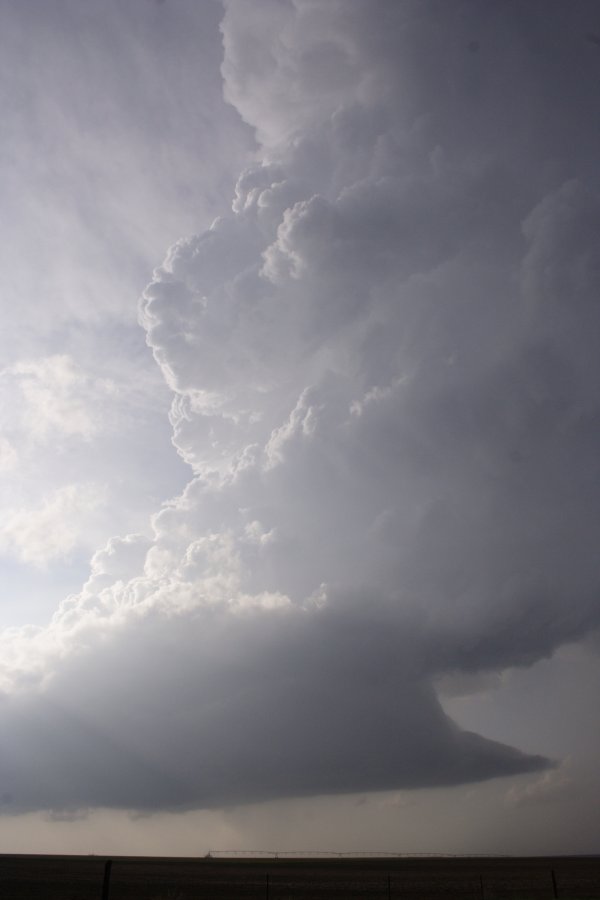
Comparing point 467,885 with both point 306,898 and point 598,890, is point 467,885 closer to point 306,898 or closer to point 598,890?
point 598,890

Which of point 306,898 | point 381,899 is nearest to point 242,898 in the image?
point 306,898

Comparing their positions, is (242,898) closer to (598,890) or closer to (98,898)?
(98,898)

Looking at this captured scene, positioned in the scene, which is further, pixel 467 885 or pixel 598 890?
pixel 467 885

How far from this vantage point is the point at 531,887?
5916 centimetres

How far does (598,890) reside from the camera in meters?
52.9

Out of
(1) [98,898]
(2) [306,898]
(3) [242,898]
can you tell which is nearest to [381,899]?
(2) [306,898]

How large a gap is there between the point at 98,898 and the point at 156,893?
1059 centimetres

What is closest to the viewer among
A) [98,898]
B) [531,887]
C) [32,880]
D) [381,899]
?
[98,898]

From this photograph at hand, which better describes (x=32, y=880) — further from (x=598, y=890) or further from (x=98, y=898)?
(x=598, y=890)

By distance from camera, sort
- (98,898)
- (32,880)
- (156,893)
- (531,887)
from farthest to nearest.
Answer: (32,880) → (531,887) → (156,893) → (98,898)

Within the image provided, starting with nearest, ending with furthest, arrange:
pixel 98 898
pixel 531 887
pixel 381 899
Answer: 1. pixel 98 898
2. pixel 381 899
3. pixel 531 887

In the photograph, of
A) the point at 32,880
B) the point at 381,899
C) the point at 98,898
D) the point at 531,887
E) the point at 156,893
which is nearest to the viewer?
the point at 98,898

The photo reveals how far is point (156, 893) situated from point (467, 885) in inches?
1278

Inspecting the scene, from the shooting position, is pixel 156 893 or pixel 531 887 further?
pixel 531 887
